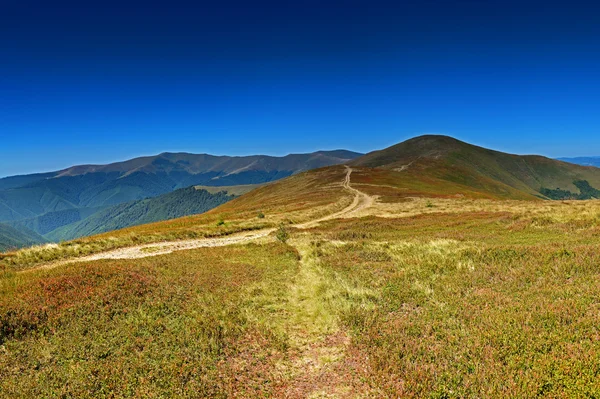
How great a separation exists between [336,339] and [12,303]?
12900 mm

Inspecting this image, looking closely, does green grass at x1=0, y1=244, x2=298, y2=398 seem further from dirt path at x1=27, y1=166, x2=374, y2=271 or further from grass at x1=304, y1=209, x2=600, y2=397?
dirt path at x1=27, y1=166, x2=374, y2=271

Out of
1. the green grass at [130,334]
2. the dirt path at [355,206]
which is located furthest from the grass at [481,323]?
the dirt path at [355,206]

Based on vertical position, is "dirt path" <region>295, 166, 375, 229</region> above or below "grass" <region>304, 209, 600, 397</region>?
above

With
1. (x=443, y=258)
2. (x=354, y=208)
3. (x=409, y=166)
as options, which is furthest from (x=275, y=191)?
(x=443, y=258)

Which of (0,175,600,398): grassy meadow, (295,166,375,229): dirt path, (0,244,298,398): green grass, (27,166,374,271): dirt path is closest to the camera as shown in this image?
(0,175,600,398): grassy meadow

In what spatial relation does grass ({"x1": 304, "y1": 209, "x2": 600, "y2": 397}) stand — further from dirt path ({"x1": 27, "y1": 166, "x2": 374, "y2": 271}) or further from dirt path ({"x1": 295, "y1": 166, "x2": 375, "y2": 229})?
dirt path ({"x1": 295, "y1": 166, "x2": 375, "y2": 229})

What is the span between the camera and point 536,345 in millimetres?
8359

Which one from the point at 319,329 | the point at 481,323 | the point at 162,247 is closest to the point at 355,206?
the point at 162,247

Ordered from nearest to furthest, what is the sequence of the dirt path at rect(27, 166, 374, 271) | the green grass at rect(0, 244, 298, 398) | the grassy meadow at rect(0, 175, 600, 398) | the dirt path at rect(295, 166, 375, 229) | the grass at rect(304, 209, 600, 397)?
1. the grass at rect(304, 209, 600, 397)
2. the grassy meadow at rect(0, 175, 600, 398)
3. the green grass at rect(0, 244, 298, 398)
4. the dirt path at rect(27, 166, 374, 271)
5. the dirt path at rect(295, 166, 375, 229)

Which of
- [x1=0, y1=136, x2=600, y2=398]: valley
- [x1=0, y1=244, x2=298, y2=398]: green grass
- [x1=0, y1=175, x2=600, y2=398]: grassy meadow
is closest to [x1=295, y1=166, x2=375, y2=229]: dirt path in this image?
[x1=0, y1=136, x2=600, y2=398]: valley

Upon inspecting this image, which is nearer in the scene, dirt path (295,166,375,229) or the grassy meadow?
the grassy meadow

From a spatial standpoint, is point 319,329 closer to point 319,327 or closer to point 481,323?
point 319,327

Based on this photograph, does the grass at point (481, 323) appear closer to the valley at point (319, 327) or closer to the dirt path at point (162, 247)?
the valley at point (319, 327)

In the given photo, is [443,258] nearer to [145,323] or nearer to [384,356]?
[384,356]
